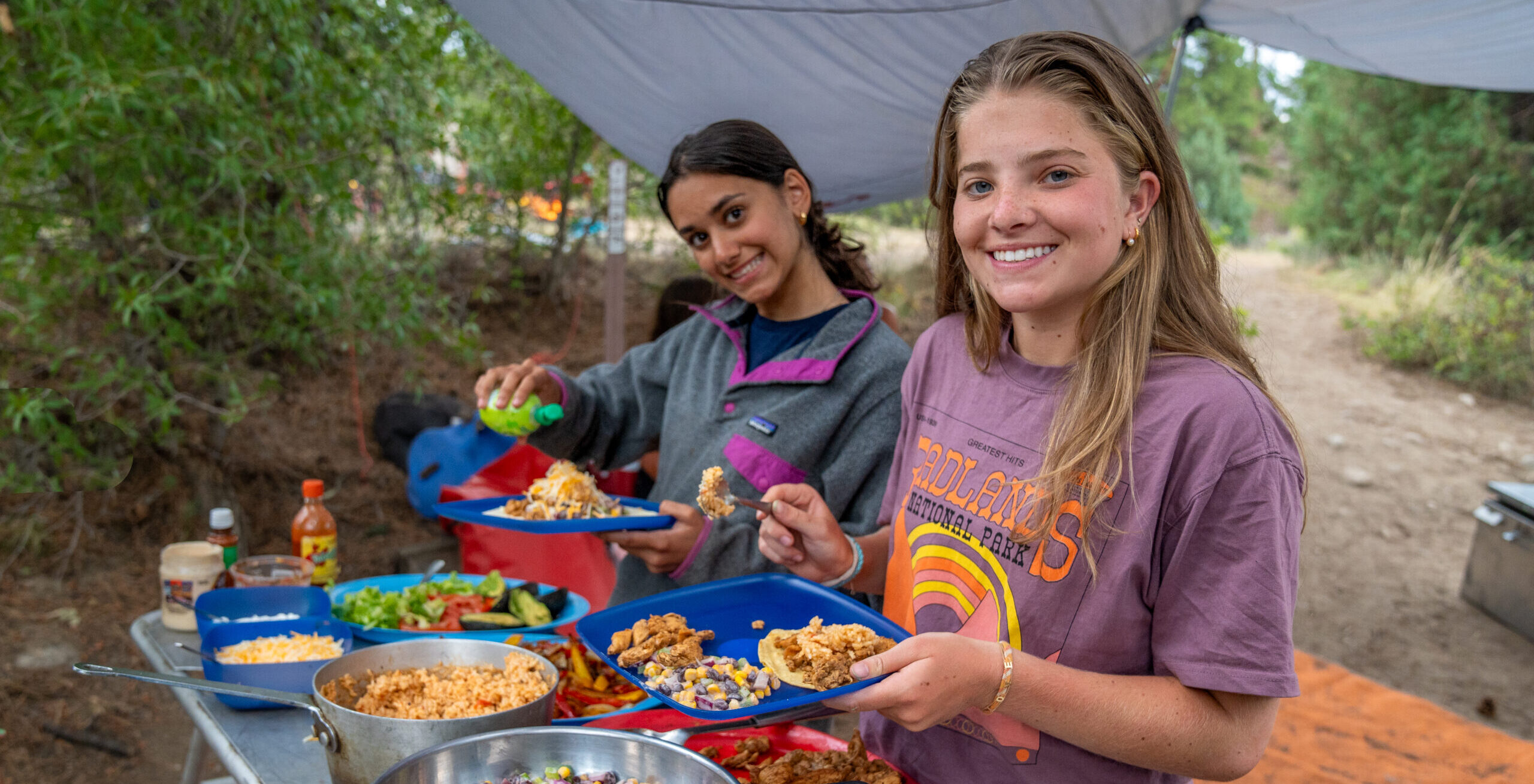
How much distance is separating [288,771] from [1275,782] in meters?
3.98

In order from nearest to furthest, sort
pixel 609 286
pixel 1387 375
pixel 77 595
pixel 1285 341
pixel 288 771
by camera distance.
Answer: pixel 288 771
pixel 609 286
pixel 77 595
pixel 1387 375
pixel 1285 341

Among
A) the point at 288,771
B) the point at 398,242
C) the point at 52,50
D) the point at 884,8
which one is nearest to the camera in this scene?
the point at 288,771

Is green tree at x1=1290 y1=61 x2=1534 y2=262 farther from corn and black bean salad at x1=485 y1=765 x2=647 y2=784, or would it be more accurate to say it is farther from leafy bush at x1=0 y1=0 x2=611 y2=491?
corn and black bean salad at x1=485 y1=765 x2=647 y2=784

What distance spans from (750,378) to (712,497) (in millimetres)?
460

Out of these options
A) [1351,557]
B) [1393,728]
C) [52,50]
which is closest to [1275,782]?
[1393,728]

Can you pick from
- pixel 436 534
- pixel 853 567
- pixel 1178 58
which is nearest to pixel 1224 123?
pixel 1178 58

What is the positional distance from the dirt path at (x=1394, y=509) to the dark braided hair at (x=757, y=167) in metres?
2.01

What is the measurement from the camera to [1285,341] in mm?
12609

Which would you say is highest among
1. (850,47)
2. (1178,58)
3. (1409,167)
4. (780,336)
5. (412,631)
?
(1409,167)

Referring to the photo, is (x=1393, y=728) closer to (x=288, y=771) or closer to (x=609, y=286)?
(x=609, y=286)

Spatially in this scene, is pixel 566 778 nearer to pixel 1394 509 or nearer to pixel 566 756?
pixel 566 756

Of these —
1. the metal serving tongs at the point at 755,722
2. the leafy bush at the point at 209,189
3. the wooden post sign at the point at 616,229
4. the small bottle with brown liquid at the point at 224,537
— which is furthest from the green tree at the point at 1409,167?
the small bottle with brown liquid at the point at 224,537

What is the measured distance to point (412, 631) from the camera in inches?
88.7

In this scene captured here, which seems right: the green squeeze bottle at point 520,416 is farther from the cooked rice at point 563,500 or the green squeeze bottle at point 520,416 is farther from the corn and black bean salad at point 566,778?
the corn and black bean salad at point 566,778
